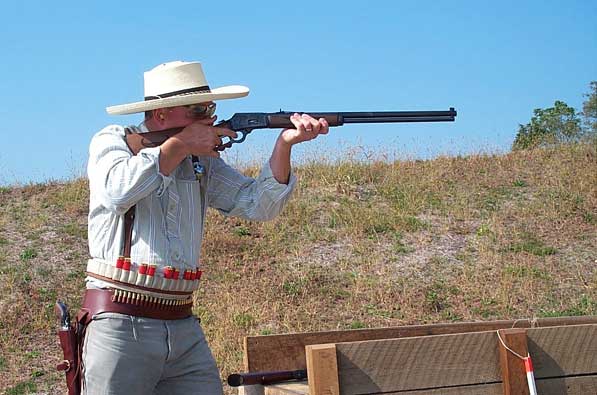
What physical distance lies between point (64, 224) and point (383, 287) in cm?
404

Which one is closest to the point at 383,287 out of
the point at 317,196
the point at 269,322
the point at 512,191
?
the point at 269,322

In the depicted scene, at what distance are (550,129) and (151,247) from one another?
56.6 feet

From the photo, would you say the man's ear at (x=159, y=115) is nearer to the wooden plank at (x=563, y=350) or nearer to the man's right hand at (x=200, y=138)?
the man's right hand at (x=200, y=138)

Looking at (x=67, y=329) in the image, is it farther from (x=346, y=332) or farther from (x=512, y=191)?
(x=512, y=191)

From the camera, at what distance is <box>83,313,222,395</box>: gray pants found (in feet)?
9.64

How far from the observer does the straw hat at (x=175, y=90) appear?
3.18 meters

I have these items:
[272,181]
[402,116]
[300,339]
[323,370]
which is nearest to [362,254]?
[402,116]

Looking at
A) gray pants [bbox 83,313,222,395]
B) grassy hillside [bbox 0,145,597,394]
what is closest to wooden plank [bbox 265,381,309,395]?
gray pants [bbox 83,313,222,395]

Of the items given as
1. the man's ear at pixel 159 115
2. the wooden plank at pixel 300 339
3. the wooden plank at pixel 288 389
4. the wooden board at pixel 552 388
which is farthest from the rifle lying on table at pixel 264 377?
the man's ear at pixel 159 115

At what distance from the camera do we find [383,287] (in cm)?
823

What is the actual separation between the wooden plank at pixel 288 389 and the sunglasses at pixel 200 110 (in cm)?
118

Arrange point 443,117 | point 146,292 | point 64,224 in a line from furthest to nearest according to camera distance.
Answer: point 64,224, point 443,117, point 146,292

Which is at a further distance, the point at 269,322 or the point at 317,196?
the point at 317,196

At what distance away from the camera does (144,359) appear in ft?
9.76
